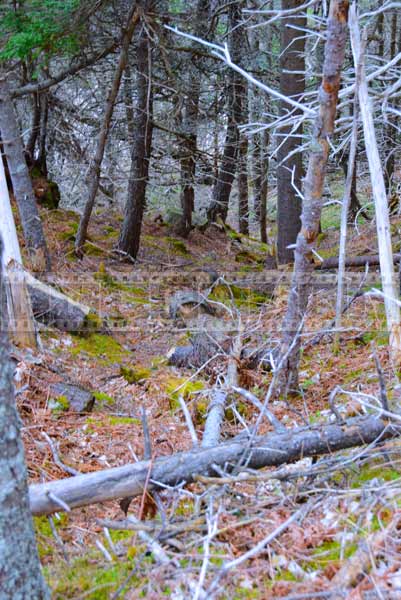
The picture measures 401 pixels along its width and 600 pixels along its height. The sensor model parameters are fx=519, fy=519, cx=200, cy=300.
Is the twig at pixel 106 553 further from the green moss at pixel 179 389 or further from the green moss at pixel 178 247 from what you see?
the green moss at pixel 178 247

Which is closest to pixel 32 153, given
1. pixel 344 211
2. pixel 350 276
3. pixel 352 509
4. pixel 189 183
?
pixel 189 183

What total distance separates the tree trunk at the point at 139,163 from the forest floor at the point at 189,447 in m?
1.50

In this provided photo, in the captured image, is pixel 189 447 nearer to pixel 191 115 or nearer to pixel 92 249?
pixel 92 249

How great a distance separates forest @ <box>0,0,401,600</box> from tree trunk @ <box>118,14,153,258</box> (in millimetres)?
48

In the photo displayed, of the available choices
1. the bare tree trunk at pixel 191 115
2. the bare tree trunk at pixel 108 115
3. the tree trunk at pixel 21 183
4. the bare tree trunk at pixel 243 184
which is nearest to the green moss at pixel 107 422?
the tree trunk at pixel 21 183

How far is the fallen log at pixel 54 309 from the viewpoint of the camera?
22.5ft

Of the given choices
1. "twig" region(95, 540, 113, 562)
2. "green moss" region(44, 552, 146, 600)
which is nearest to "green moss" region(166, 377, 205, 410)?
"twig" region(95, 540, 113, 562)

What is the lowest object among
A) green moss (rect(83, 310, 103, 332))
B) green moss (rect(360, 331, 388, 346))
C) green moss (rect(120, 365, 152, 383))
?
green moss (rect(120, 365, 152, 383))

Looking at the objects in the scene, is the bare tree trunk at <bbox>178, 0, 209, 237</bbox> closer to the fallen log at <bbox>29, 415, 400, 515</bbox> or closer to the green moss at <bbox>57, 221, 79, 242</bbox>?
the green moss at <bbox>57, 221, 79, 242</bbox>

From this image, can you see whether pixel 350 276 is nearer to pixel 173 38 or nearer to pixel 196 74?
pixel 196 74

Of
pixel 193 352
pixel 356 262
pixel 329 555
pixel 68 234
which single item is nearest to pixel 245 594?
pixel 329 555

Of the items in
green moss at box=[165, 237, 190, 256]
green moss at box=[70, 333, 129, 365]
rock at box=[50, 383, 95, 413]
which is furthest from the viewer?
green moss at box=[165, 237, 190, 256]

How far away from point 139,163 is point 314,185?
7478 millimetres

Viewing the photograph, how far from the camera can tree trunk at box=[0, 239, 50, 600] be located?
1.72 meters
